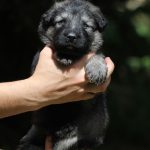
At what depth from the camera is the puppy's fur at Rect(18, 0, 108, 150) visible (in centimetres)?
552

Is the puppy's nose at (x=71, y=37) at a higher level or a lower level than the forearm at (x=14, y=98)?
higher

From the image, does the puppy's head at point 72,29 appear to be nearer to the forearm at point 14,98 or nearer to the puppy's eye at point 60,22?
the puppy's eye at point 60,22

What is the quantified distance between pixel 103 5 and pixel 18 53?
1.22 m

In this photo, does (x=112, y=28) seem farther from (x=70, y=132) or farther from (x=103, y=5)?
(x=70, y=132)

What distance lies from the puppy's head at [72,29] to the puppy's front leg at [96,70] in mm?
142

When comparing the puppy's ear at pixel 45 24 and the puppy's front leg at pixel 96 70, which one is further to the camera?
the puppy's ear at pixel 45 24

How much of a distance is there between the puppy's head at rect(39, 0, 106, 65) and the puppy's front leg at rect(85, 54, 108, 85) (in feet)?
0.47

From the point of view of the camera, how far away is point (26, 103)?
5.21 meters

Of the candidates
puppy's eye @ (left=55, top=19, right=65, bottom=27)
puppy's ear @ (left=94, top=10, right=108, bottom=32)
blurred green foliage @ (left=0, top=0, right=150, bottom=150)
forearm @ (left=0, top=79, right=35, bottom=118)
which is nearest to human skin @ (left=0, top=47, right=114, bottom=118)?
forearm @ (left=0, top=79, right=35, bottom=118)

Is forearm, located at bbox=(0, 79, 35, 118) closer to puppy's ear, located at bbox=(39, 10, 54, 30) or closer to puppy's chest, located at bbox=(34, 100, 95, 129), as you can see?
puppy's chest, located at bbox=(34, 100, 95, 129)

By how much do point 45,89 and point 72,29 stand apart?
0.58 metres

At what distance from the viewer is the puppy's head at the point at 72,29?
5492 mm

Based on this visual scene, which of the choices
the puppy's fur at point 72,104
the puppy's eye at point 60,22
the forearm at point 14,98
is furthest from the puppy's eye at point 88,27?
the forearm at point 14,98

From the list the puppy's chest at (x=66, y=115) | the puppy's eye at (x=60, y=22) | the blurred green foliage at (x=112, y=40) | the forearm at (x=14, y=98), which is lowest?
the blurred green foliage at (x=112, y=40)
